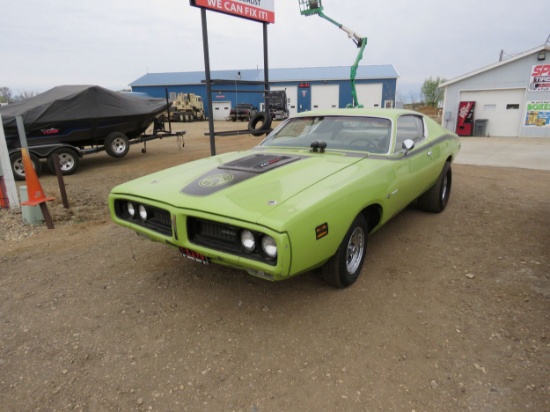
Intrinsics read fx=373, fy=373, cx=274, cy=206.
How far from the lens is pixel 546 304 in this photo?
301 centimetres

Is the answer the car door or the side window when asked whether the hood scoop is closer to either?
the car door

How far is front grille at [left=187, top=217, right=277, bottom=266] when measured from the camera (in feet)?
8.25

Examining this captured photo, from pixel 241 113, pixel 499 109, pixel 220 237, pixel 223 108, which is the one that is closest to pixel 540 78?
pixel 499 109

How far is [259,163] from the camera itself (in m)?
3.54

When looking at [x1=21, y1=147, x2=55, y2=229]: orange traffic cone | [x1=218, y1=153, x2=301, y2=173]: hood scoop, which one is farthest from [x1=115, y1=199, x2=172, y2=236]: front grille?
[x1=21, y1=147, x2=55, y2=229]: orange traffic cone

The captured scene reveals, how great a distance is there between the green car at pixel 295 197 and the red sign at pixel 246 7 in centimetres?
387

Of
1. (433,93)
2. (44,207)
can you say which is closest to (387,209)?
(44,207)

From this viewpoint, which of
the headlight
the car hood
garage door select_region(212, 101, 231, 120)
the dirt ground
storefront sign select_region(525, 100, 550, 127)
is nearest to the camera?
the dirt ground

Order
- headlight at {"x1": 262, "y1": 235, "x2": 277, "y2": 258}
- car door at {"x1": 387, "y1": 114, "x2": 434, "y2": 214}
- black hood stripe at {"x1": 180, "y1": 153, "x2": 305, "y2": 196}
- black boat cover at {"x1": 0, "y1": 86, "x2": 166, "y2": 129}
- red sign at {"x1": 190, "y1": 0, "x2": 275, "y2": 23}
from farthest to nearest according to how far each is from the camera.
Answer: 1. black boat cover at {"x1": 0, "y1": 86, "x2": 166, "y2": 129}
2. red sign at {"x1": 190, "y1": 0, "x2": 275, "y2": 23}
3. car door at {"x1": 387, "y1": 114, "x2": 434, "y2": 214}
4. black hood stripe at {"x1": 180, "y1": 153, "x2": 305, "y2": 196}
5. headlight at {"x1": 262, "y1": 235, "x2": 277, "y2": 258}

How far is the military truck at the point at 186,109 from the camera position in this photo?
31828 millimetres

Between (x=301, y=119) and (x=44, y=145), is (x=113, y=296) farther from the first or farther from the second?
(x=44, y=145)

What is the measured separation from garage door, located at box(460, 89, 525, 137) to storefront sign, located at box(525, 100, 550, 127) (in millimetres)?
291

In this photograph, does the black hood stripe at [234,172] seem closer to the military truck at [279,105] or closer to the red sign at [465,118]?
the red sign at [465,118]

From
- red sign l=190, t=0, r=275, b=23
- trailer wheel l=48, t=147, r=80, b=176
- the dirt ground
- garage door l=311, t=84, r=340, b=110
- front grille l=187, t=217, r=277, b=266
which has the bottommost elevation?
the dirt ground
